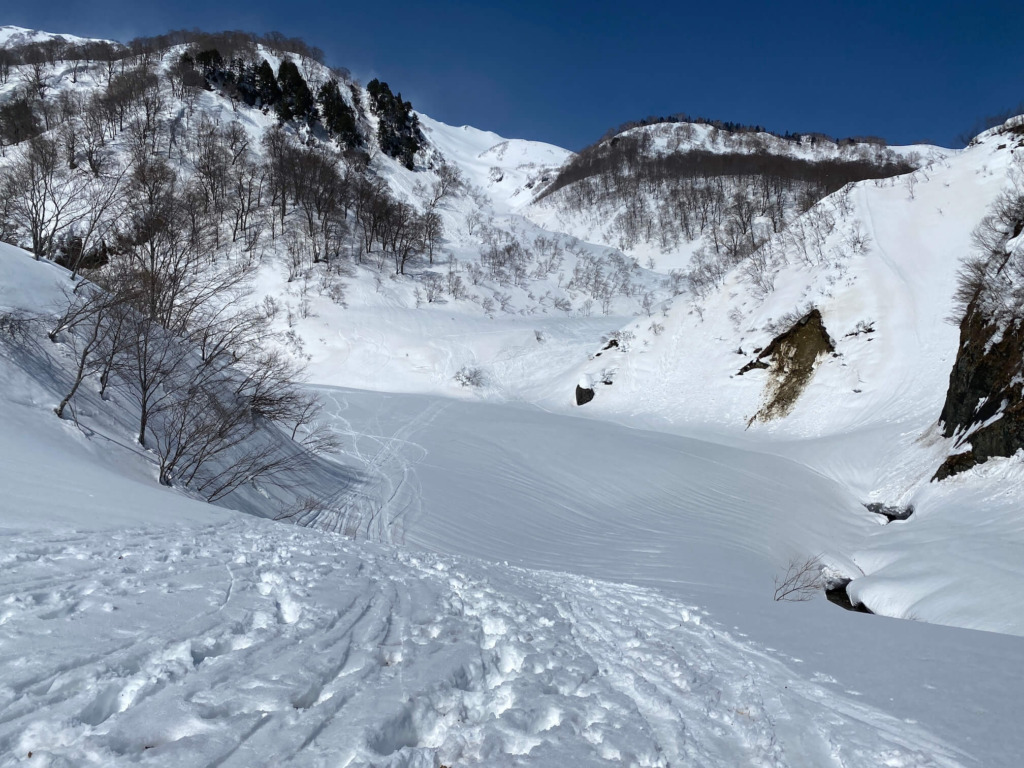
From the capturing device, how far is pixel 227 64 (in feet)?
196

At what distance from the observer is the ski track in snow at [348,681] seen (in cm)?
206

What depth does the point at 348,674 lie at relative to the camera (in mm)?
2711

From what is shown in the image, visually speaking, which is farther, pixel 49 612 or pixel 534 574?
pixel 534 574

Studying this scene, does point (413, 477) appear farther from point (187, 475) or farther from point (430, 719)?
point (430, 719)

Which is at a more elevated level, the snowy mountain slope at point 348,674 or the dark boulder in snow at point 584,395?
the dark boulder in snow at point 584,395

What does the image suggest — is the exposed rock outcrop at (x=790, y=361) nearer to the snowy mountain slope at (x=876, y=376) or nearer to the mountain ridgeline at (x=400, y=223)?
the mountain ridgeline at (x=400, y=223)

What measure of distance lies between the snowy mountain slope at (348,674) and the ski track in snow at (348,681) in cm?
1

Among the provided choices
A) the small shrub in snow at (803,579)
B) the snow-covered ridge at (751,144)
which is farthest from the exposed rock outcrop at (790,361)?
the snow-covered ridge at (751,144)

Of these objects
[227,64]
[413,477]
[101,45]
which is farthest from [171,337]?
[101,45]

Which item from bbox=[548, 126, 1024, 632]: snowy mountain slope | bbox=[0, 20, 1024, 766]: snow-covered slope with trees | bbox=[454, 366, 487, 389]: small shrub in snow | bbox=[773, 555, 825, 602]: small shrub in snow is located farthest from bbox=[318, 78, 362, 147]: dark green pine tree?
bbox=[773, 555, 825, 602]: small shrub in snow

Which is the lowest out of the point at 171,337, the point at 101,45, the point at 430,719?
the point at 430,719

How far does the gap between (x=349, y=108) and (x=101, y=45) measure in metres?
31.5

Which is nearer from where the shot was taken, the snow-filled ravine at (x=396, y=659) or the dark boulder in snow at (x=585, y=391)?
the snow-filled ravine at (x=396, y=659)

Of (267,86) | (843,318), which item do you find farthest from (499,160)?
(843,318)
